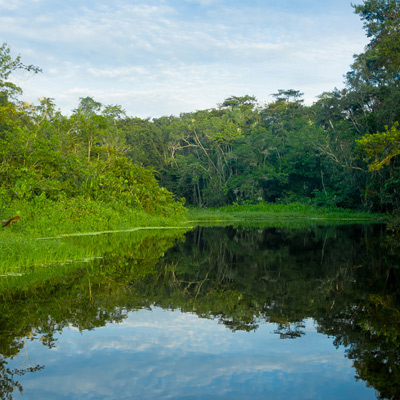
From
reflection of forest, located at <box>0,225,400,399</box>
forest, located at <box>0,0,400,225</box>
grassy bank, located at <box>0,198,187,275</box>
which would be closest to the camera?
reflection of forest, located at <box>0,225,400,399</box>

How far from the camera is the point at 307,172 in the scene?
138ft

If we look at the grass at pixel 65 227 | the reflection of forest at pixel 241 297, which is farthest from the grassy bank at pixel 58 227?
the reflection of forest at pixel 241 297

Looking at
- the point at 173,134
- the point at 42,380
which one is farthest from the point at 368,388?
the point at 173,134

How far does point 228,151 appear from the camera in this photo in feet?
156

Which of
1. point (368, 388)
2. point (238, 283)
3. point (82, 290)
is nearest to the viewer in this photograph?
point (368, 388)

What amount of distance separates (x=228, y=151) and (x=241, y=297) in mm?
40537

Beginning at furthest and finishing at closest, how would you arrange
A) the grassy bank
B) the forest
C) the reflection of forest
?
the forest, the grassy bank, the reflection of forest

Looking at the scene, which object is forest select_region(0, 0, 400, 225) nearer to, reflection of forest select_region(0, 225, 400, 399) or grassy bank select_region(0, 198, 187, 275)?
grassy bank select_region(0, 198, 187, 275)

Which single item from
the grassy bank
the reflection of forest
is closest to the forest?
the grassy bank

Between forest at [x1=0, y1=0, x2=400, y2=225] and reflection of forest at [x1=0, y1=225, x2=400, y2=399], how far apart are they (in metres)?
7.12

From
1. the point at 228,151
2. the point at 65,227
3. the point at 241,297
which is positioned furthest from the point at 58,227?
the point at 228,151

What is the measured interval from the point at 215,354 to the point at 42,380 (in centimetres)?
178

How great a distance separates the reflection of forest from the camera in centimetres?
524

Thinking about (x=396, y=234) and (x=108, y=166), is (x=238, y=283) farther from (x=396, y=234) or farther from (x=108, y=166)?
(x=108, y=166)
